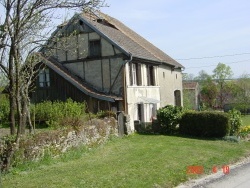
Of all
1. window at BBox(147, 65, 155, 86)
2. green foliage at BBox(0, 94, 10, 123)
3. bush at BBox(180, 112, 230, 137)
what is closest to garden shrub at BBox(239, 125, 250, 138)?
bush at BBox(180, 112, 230, 137)

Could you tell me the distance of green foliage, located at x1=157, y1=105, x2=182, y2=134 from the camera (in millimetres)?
22094

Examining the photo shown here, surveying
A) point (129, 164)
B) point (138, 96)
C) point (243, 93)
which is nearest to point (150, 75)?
point (138, 96)

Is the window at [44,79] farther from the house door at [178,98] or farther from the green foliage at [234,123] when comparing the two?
the house door at [178,98]

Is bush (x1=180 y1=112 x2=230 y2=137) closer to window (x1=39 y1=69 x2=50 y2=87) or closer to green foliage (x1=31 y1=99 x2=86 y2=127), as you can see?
green foliage (x1=31 y1=99 x2=86 y2=127)

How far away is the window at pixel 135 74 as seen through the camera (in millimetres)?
24528

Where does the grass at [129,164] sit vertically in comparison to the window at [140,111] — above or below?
below

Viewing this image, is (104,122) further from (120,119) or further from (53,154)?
(53,154)

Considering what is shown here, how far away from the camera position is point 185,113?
22.2 meters

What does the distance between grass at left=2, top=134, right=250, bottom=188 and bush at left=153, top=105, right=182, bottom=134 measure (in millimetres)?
3561

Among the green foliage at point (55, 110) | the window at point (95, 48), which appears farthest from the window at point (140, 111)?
the green foliage at point (55, 110)

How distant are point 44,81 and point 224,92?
151 ft

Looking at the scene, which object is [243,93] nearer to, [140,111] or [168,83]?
[168,83]

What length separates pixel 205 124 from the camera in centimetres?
2127

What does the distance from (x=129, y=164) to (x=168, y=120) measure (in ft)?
33.0
